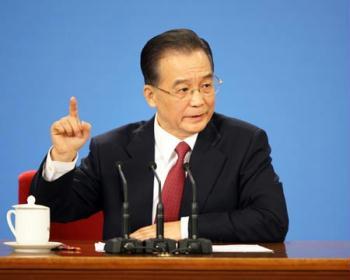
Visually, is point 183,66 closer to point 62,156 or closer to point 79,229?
point 62,156

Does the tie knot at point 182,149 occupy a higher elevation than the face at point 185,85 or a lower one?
lower

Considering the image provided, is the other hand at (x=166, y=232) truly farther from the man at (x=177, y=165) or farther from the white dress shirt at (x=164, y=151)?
the white dress shirt at (x=164, y=151)

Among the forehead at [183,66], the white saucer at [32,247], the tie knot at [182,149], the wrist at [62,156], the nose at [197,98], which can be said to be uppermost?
the forehead at [183,66]

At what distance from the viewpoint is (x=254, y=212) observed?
2406 mm

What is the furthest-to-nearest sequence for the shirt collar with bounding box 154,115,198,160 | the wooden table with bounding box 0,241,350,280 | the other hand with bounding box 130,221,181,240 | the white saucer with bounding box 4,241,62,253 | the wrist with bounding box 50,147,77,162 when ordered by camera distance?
1. the shirt collar with bounding box 154,115,198,160
2. the wrist with bounding box 50,147,77,162
3. the other hand with bounding box 130,221,181,240
4. the white saucer with bounding box 4,241,62,253
5. the wooden table with bounding box 0,241,350,280

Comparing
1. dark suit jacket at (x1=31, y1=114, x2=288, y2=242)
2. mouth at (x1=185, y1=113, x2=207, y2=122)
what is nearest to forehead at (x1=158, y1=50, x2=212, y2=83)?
mouth at (x1=185, y1=113, x2=207, y2=122)

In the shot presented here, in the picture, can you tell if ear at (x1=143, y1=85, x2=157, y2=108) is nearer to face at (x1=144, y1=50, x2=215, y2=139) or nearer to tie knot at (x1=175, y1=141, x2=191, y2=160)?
face at (x1=144, y1=50, x2=215, y2=139)

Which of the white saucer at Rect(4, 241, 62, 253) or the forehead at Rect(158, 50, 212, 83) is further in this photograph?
the forehead at Rect(158, 50, 212, 83)

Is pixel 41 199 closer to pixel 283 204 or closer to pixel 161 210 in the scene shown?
pixel 161 210

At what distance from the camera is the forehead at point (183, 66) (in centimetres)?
254

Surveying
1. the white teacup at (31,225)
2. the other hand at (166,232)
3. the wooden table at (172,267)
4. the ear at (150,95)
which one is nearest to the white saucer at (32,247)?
the white teacup at (31,225)

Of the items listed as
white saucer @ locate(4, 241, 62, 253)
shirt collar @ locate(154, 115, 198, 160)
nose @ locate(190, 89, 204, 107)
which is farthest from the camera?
shirt collar @ locate(154, 115, 198, 160)

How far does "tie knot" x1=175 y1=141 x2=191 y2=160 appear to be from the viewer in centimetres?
261

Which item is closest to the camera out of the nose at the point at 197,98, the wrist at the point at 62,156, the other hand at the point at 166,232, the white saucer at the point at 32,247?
the white saucer at the point at 32,247
